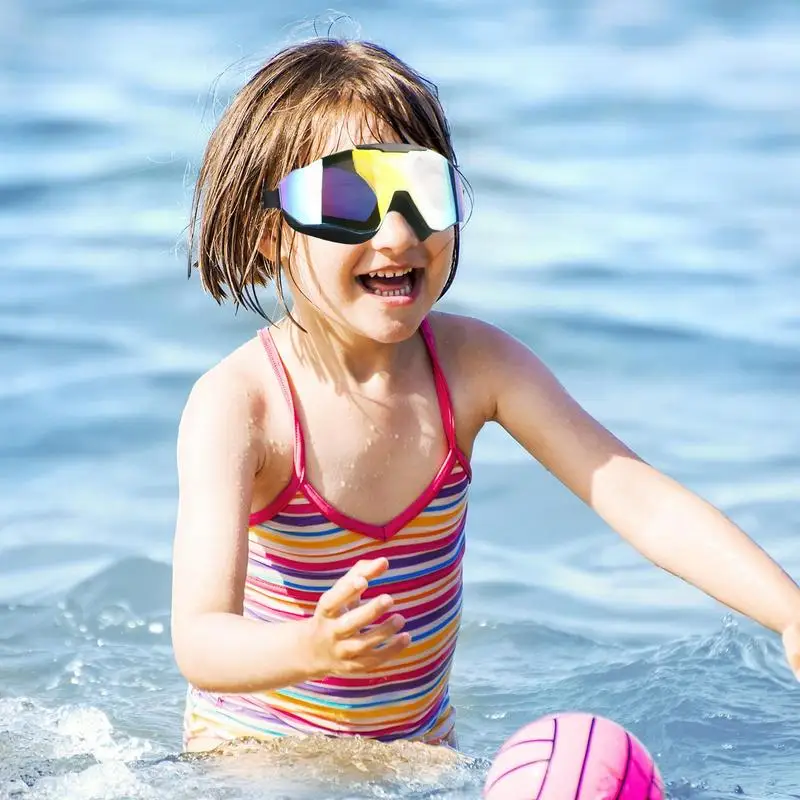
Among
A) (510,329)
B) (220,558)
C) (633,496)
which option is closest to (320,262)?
(220,558)

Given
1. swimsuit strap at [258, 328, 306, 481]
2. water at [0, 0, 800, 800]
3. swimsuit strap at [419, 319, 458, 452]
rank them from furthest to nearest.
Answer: water at [0, 0, 800, 800] → swimsuit strap at [419, 319, 458, 452] → swimsuit strap at [258, 328, 306, 481]

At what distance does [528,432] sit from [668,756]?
1.10 meters

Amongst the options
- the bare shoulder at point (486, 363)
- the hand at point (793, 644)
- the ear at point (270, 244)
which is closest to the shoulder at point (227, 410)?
the ear at point (270, 244)

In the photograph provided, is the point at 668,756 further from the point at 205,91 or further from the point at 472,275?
the point at 205,91

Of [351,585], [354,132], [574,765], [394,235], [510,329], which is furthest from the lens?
[510,329]

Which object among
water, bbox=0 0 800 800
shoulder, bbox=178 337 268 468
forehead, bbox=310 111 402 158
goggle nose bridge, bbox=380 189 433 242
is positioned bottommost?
water, bbox=0 0 800 800

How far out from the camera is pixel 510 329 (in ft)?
25.8

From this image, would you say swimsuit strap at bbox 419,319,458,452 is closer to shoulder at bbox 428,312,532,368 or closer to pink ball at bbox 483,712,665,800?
shoulder at bbox 428,312,532,368

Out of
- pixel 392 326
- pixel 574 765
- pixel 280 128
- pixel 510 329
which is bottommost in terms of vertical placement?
pixel 510 329

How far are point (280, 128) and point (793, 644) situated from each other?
4.88 ft

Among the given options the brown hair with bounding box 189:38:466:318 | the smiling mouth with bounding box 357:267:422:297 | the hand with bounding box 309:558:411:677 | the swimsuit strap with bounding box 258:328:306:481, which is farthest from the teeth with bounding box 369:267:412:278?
the hand with bounding box 309:558:411:677

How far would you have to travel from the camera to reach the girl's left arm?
3332 millimetres

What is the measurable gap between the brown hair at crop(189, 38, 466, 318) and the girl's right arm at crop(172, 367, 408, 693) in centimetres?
28

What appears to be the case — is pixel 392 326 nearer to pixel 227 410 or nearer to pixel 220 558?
pixel 227 410
